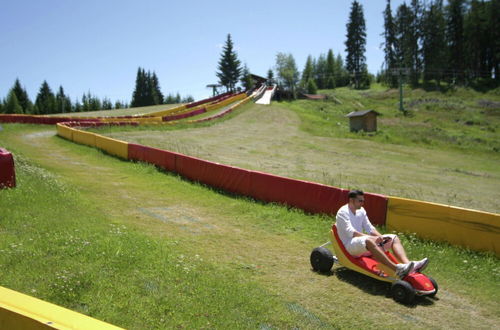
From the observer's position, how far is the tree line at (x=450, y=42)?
257 feet

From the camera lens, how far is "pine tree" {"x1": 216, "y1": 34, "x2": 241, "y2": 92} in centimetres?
9325

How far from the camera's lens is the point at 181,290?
5.64 meters

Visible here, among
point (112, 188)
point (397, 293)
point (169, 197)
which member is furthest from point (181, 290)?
point (112, 188)

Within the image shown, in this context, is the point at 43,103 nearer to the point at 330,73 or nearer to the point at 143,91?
the point at 143,91

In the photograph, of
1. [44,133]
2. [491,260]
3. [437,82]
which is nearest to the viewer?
[491,260]

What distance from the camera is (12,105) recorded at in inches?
3305

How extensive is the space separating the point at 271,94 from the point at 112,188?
56.5 m

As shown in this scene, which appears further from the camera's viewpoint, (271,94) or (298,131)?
(271,94)

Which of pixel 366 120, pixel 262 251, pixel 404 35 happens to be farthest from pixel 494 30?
pixel 262 251

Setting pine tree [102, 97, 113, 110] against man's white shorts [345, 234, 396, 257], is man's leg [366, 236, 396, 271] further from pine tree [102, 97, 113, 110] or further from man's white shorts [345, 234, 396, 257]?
pine tree [102, 97, 113, 110]

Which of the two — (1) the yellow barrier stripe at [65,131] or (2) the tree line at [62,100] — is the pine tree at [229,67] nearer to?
(2) the tree line at [62,100]

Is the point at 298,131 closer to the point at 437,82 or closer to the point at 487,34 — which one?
the point at 437,82

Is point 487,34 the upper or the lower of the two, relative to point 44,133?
upper

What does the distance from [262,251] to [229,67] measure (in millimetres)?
88802
